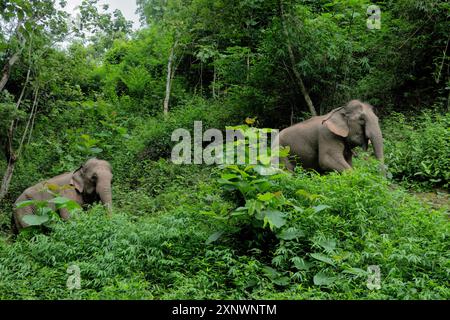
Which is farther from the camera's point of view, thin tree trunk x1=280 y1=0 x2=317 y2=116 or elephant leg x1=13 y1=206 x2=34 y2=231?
thin tree trunk x1=280 y1=0 x2=317 y2=116

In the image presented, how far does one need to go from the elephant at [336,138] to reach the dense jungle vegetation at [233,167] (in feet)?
1.46

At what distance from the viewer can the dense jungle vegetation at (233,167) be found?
20.9ft

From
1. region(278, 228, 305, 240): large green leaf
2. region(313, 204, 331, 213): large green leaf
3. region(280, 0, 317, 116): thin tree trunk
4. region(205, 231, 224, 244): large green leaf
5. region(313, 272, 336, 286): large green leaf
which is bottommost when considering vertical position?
region(313, 272, 336, 286): large green leaf

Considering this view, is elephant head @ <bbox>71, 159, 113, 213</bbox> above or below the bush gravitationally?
below

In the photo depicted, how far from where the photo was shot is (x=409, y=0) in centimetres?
1381

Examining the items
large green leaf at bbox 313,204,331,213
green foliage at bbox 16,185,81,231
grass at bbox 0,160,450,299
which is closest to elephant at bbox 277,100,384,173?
grass at bbox 0,160,450,299

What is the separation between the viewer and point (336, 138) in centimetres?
938

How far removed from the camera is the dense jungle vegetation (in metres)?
6.38

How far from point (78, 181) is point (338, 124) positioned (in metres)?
4.58

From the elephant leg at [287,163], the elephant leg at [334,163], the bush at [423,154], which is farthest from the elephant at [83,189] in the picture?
the bush at [423,154]

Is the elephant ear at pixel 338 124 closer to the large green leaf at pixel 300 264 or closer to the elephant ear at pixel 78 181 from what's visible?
the large green leaf at pixel 300 264

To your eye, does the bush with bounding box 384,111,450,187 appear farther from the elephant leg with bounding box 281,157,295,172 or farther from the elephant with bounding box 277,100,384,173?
the elephant leg with bounding box 281,157,295,172

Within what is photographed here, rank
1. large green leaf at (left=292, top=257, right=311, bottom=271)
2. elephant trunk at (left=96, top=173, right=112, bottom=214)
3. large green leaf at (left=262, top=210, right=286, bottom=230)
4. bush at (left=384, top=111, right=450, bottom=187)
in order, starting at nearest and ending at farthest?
large green leaf at (left=292, top=257, right=311, bottom=271)
large green leaf at (left=262, top=210, right=286, bottom=230)
elephant trunk at (left=96, top=173, right=112, bottom=214)
bush at (left=384, top=111, right=450, bottom=187)

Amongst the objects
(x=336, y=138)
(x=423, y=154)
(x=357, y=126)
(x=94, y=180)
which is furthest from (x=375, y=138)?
(x=94, y=180)
